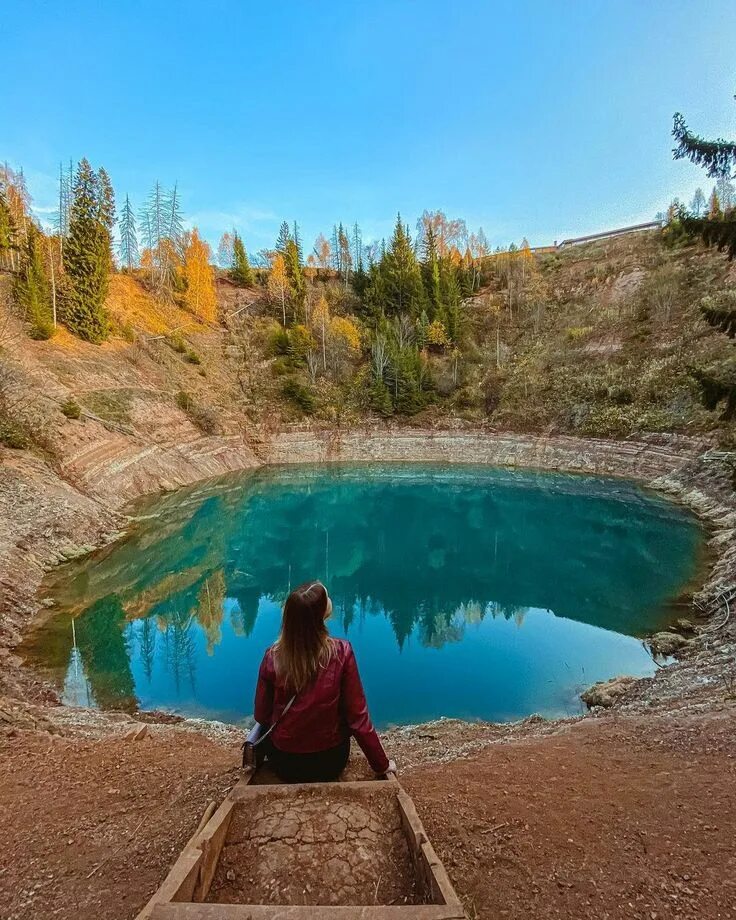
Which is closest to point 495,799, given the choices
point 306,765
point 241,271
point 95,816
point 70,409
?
point 306,765

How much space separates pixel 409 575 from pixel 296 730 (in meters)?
15.4

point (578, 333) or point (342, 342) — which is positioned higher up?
point (342, 342)

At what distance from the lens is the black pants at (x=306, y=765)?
3.54m

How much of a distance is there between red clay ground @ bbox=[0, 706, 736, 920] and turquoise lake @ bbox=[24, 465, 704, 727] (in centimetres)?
383

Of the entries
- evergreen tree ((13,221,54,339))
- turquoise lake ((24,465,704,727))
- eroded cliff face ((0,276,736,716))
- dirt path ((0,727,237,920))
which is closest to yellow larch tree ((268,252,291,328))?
eroded cliff face ((0,276,736,716))

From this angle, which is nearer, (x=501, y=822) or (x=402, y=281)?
(x=501, y=822)

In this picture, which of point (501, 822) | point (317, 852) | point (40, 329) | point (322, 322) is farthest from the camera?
point (322, 322)

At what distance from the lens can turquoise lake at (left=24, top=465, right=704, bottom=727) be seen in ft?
35.7

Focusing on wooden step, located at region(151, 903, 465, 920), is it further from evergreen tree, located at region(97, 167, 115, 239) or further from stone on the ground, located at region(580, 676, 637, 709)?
evergreen tree, located at region(97, 167, 115, 239)

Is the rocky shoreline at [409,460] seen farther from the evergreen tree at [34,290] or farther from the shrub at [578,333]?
the shrub at [578,333]

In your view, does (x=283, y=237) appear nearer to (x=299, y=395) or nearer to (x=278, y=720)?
(x=299, y=395)

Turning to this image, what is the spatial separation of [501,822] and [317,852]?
1.91 meters

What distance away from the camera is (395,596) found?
16.5m

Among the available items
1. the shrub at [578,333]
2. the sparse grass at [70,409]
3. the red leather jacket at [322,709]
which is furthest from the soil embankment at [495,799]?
the shrub at [578,333]
